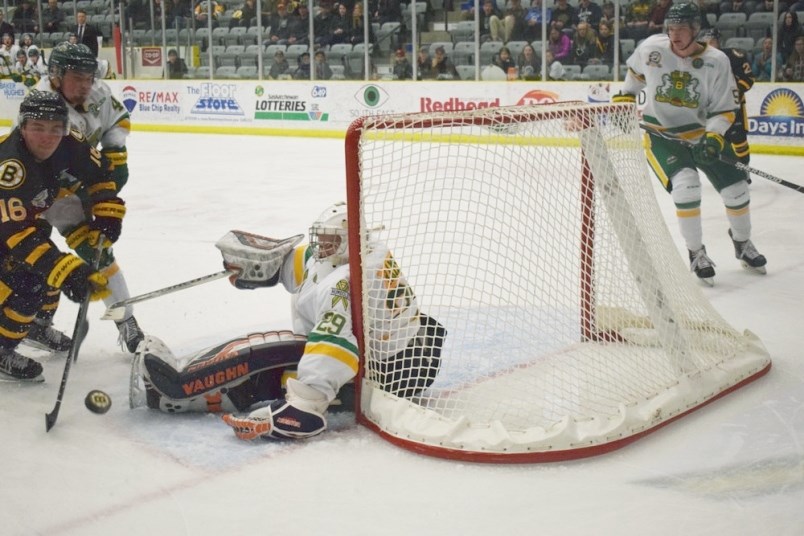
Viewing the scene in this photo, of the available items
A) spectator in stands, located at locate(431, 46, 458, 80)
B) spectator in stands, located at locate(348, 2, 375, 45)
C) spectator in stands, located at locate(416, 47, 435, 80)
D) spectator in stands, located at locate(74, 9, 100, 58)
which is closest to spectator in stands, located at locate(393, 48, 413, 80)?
spectator in stands, located at locate(416, 47, 435, 80)

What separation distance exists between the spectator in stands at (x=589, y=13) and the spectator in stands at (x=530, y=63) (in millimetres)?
491

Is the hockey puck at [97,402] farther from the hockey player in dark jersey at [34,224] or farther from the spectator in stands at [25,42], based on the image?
the spectator in stands at [25,42]

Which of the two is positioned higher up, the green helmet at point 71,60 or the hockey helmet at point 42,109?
the green helmet at point 71,60

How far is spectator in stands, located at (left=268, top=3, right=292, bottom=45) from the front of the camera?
10.4m

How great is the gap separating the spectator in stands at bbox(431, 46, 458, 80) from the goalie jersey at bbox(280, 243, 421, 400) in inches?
276

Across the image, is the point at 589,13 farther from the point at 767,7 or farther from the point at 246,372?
the point at 246,372

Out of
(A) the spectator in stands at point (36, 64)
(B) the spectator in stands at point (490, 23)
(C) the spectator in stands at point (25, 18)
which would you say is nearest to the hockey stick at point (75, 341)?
(B) the spectator in stands at point (490, 23)

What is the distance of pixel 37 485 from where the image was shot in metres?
2.12

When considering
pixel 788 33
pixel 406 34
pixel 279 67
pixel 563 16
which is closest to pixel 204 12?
pixel 279 67

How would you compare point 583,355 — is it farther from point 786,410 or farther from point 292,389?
point 292,389

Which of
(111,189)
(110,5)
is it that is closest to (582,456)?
(111,189)

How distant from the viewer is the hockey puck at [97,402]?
97.3 inches

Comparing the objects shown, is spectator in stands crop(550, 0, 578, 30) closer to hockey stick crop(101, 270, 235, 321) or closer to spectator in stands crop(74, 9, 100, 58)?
spectator in stands crop(74, 9, 100, 58)

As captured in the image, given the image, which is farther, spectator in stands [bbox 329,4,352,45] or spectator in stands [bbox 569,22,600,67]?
spectator in stands [bbox 329,4,352,45]
